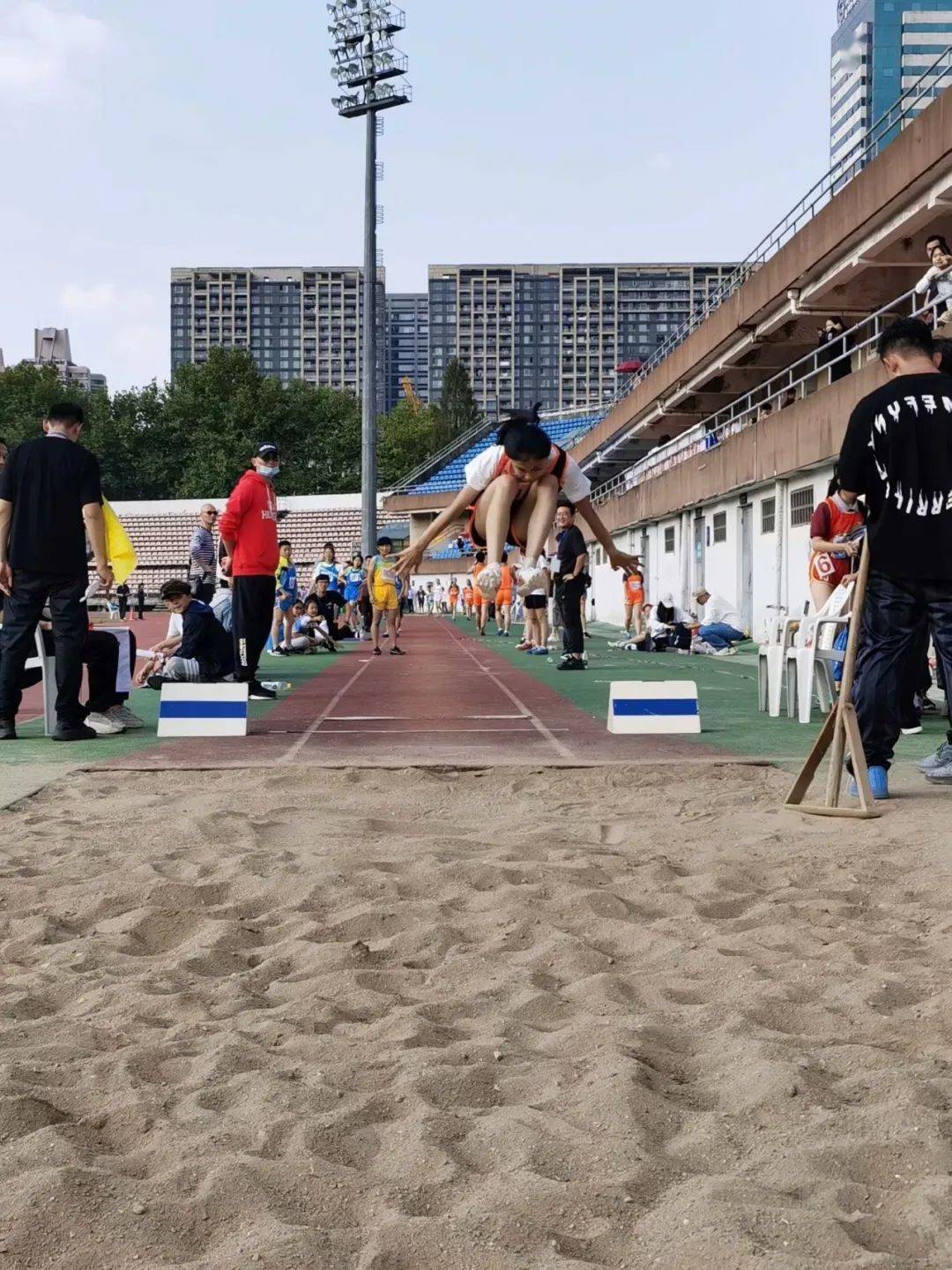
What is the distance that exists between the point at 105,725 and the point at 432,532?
13.1 ft

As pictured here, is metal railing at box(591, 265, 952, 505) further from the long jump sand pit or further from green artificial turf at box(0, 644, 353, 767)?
the long jump sand pit

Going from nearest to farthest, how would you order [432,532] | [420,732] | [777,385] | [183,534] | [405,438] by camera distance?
[432,532]
[420,732]
[777,385]
[183,534]
[405,438]

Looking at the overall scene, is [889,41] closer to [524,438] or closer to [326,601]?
[326,601]

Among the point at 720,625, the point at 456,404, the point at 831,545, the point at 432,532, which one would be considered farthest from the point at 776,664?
the point at 456,404

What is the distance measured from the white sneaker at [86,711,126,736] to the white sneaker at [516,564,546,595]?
11.5 ft

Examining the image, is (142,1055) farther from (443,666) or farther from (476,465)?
(443,666)

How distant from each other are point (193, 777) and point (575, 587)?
1134cm

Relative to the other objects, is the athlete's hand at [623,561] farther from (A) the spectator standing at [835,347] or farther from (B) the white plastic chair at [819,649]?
(A) the spectator standing at [835,347]

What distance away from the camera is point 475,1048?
3.48 meters

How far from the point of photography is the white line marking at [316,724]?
29.3ft

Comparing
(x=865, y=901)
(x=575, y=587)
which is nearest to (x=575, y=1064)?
(x=865, y=901)

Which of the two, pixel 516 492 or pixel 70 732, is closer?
pixel 516 492

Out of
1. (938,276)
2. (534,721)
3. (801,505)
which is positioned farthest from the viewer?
(801,505)

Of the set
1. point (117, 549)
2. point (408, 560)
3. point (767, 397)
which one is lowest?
point (408, 560)
